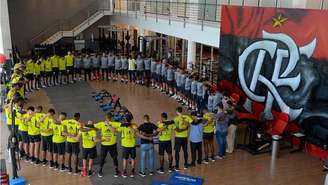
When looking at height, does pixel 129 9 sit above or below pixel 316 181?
above

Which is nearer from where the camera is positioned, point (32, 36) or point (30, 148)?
point (30, 148)

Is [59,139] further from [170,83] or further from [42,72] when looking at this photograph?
[42,72]

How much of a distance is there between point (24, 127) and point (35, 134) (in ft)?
1.20

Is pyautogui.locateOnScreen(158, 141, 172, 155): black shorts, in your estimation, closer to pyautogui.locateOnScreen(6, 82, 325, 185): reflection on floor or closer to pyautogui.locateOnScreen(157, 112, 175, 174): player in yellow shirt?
pyautogui.locateOnScreen(157, 112, 175, 174): player in yellow shirt

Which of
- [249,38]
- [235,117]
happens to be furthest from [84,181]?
[249,38]

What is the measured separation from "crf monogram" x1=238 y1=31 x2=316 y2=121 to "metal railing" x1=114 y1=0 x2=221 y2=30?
312cm

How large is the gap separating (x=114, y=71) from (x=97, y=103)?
3801 mm

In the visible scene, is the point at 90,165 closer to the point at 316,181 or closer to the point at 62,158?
the point at 62,158

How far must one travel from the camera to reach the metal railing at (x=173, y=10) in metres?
15.9

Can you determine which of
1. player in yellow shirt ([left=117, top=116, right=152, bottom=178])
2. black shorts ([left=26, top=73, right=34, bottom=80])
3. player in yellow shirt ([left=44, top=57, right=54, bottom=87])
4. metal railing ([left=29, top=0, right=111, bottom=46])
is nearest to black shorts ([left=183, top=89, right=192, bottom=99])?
player in yellow shirt ([left=117, top=116, right=152, bottom=178])

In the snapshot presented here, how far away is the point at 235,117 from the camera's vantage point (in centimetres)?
1070

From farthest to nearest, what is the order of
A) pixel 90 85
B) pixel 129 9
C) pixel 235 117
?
pixel 129 9 → pixel 90 85 → pixel 235 117

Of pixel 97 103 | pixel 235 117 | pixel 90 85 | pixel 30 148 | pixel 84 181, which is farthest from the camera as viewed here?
pixel 90 85

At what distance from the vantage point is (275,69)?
1166 centimetres
